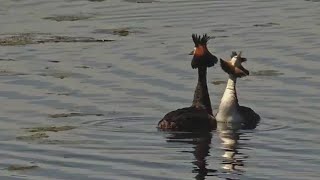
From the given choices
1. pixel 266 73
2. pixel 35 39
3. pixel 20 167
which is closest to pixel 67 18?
pixel 35 39

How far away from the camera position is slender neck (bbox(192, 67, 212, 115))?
74.5 ft

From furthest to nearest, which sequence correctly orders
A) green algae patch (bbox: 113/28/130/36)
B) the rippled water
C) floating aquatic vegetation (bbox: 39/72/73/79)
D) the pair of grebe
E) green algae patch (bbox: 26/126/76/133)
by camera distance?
green algae patch (bbox: 113/28/130/36) → floating aquatic vegetation (bbox: 39/72/73/79) → the pair of grebe → green algae patch (bbox: 26/126/76/133) → the rippled water

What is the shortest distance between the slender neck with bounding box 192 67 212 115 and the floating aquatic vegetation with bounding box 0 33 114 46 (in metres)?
7.44

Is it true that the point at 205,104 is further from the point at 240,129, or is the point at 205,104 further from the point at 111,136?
the point at 111,136

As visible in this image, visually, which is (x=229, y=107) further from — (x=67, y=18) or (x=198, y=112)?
(x=67, y=18)

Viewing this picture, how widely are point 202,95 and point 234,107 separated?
0.57 meters

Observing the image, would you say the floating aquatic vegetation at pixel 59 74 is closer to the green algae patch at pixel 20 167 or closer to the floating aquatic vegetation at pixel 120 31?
the floating aquatic vegetation at pixel 120 31

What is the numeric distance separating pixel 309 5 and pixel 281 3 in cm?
99

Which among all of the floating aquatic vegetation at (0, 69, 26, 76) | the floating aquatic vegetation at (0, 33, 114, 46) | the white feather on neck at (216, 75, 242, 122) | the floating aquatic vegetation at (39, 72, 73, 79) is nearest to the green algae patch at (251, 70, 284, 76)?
the white feather on neck at (216, 75, 242, 122)

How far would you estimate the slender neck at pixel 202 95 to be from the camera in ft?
74.5

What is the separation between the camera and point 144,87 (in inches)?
979

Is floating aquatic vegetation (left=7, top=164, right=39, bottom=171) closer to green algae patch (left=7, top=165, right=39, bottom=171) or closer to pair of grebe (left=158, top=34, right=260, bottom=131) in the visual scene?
green algae patch (left=7, top=165, right=39, bottom=171)

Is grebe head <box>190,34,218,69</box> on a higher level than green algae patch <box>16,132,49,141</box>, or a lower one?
higher

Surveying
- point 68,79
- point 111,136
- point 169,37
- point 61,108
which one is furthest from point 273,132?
point 169,37
